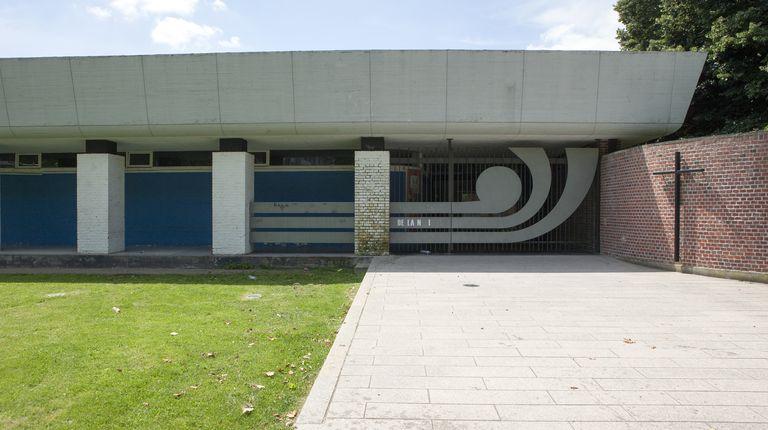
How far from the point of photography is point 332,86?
11.7 meters

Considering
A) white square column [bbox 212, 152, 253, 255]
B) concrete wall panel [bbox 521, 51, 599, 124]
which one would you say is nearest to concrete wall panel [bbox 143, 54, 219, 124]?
white square column [bbox 212, 152, 253, 255]

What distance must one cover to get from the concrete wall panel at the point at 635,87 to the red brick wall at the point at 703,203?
1.12 m

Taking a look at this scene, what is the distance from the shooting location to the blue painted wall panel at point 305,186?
49.9 ft

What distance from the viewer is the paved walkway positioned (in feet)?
11.1

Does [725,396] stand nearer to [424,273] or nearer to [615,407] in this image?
[615,407]

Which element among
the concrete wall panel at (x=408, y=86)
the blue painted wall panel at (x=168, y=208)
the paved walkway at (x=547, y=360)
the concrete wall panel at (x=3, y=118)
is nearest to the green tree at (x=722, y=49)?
the paved walkway at (x=547, y=360)

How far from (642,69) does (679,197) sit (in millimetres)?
3582

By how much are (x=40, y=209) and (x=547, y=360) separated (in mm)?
18768

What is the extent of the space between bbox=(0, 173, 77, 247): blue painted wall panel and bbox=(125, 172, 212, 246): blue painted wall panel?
232 centimetres

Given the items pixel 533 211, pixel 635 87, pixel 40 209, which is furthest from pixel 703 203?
pixel 40 209

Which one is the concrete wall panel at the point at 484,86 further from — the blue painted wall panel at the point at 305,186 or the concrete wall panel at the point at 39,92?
the concrete wall panel at the point at 39,92

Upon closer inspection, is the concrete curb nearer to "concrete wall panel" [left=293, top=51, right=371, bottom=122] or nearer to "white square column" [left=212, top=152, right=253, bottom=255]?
"concrete wall panel" [left=293, top=51, right=371, bottom=122]

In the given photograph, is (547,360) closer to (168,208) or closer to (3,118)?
(168,208)

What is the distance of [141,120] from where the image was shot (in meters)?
12.1
